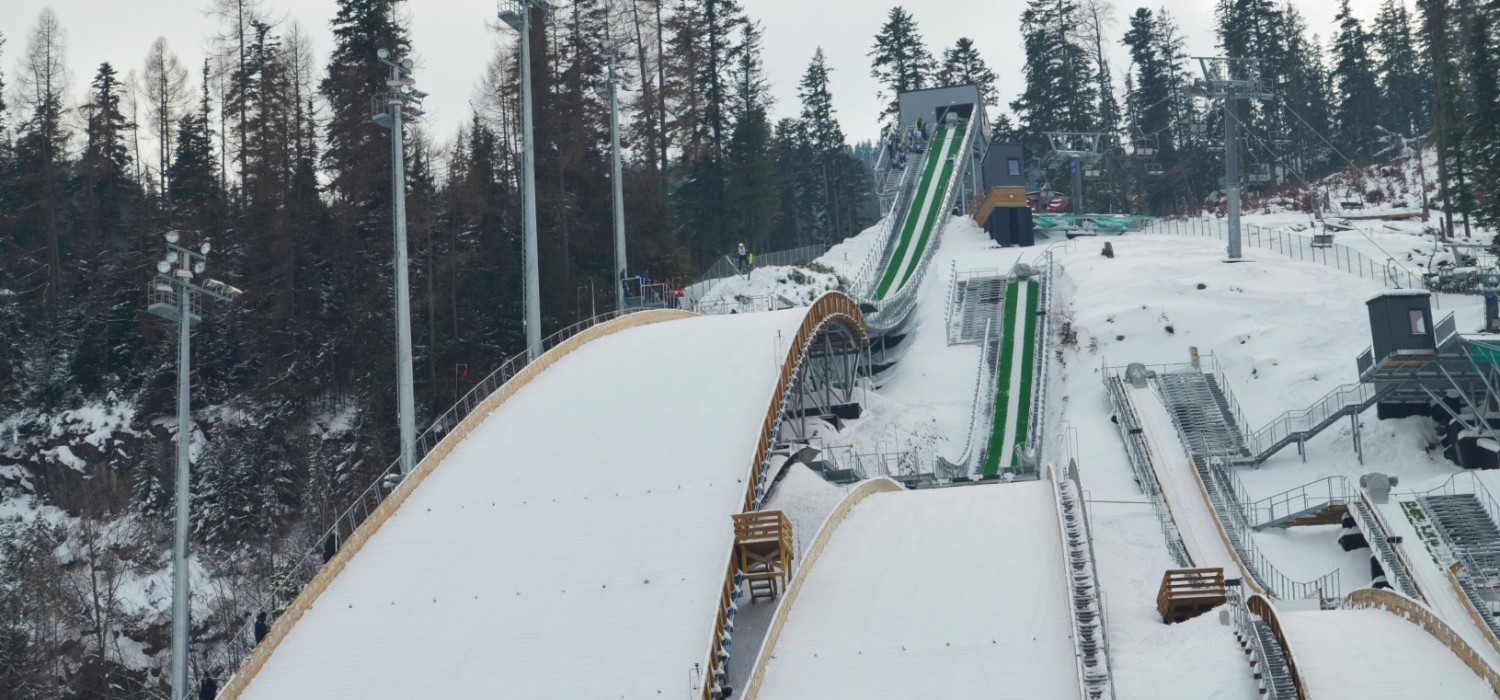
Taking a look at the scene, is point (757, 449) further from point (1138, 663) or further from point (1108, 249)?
point (1108, 249)

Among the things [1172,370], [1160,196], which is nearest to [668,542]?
[1172,370]

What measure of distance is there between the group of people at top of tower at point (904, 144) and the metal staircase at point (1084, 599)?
37.8m

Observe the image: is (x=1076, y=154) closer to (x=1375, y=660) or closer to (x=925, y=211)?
(x=925, y=211)

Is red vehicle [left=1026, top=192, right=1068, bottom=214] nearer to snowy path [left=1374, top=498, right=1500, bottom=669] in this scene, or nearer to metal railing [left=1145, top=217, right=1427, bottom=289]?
metal railing [left=1145, top=217, right=1427, bottom=289]

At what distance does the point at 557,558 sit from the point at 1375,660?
1188 centimetres

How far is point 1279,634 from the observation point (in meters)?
22.2

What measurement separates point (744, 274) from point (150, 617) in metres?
20.2

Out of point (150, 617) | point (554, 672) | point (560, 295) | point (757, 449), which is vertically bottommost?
point (150, 617)

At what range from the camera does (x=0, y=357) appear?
165 ft

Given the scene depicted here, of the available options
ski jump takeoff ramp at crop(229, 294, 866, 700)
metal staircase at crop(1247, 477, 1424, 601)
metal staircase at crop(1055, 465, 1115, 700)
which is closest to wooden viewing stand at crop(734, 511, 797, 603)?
ski jump takeoff ramp at crop(229, 294, 866, 700)

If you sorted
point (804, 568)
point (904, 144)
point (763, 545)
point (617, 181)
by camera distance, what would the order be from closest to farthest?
point (763, 545), point (804, 568), point (617, 181), point (904, 144)

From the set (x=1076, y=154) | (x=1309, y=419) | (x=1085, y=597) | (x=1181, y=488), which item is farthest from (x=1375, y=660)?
(x=1076, y=154)

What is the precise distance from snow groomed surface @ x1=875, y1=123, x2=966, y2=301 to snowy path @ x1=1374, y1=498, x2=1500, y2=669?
2418 cm

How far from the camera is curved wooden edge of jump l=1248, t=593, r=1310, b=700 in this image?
805 inches
